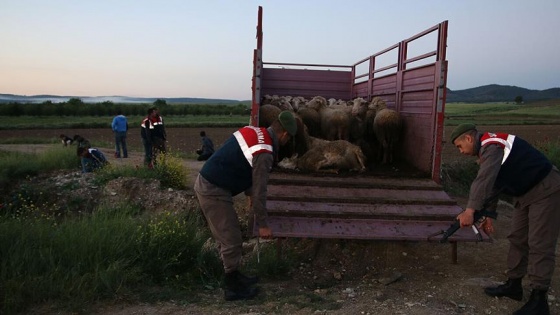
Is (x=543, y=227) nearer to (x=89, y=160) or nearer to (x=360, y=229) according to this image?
(x=360, y=229)

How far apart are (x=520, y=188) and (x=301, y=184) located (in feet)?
9.22

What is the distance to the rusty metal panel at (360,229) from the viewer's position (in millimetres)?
5340

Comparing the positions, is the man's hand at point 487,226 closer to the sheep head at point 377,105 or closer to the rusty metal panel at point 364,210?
the rusty metal panel at point 364,210

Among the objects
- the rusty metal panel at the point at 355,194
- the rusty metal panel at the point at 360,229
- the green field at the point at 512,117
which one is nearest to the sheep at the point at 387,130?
the rusty metal panel at the point at 355,194

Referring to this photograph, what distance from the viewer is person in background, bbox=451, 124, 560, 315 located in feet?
14.1

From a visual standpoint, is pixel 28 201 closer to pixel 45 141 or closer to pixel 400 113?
pixel 400 113

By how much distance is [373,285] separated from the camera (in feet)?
17.1

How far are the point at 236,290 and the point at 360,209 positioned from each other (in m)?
2.02

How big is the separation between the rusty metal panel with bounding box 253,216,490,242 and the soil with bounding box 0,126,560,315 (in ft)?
1.60

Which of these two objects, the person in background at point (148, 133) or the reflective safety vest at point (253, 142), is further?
the person in background at point (148, 133)

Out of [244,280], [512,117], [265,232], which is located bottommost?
[244,280]

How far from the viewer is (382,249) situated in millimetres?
6254

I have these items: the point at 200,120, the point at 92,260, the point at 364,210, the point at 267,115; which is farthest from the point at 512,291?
the point at 200,120

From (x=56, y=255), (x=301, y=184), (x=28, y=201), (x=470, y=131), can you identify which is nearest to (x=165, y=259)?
(x=56, y=255)
